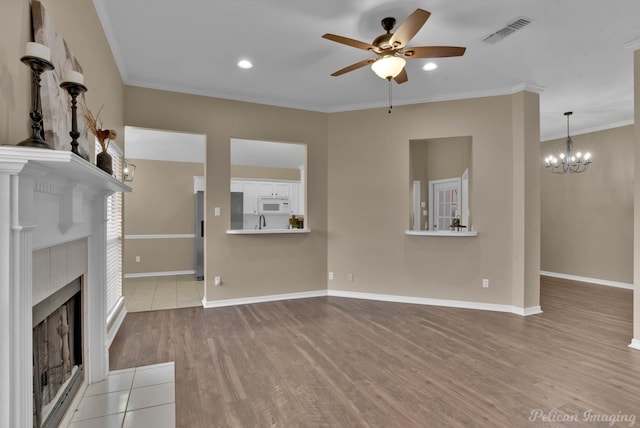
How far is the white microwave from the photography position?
320 inches

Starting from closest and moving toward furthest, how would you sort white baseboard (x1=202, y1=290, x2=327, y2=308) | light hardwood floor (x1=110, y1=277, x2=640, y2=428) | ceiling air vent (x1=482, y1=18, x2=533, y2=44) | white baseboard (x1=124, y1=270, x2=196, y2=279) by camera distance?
light hardwood floor (x1=110, y1=277, x2=640, y2=428) → ceiling air vent (x1=482, y1=18, x2=533, y2=44) → white baseboard (x1=202, y1=290, x2=327, y2=308) → white baseboard (x1=124, y1=270, x2=196, y2=279)

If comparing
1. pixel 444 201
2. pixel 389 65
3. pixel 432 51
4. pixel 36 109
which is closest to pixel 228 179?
pixel 389 65

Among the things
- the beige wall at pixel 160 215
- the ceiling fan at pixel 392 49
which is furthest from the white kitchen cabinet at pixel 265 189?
the ceiling fan at pixel 392 49

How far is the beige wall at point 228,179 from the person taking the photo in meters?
4.28

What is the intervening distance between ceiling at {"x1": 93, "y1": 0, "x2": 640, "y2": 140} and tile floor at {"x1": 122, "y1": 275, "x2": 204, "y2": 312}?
2894 millimetres

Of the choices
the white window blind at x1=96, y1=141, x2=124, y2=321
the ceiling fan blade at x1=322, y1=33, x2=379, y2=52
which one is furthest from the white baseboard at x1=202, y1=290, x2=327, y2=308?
the ceiling fan blade at x1=322, y1=33, x2=379, y2=52

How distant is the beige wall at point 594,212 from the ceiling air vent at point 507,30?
14.2ft

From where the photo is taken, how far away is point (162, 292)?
17.8ft

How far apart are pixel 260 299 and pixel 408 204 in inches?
97.5

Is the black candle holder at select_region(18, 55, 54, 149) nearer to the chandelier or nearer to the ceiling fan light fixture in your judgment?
the ceiling fan light fixture

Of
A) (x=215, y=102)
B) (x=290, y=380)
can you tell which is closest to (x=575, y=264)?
(x=290, y=380)

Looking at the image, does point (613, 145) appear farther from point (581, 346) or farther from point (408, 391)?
point (408, 391)

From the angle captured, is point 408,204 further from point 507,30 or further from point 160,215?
point 160,215

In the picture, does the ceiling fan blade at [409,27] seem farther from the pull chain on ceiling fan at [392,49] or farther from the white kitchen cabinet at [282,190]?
the white kitchen cabinet at [282,190]
